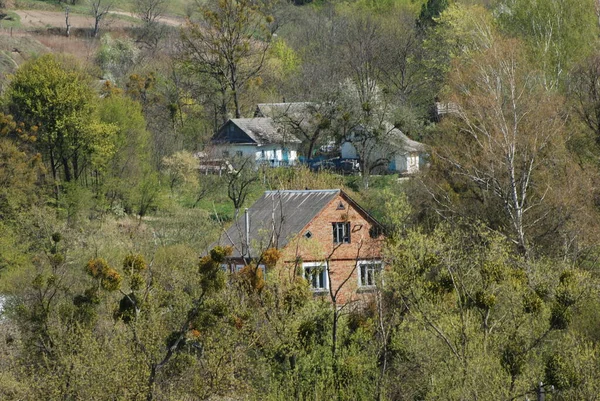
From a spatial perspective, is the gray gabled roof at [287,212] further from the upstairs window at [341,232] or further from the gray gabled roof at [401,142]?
the gray gabled roof at [401,142]

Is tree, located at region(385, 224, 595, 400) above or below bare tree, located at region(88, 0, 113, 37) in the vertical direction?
below

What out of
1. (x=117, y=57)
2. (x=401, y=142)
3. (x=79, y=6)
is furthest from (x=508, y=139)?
(x=79, y=6)

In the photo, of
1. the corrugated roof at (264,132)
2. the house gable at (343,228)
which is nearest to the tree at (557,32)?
the house gable at (343,228)

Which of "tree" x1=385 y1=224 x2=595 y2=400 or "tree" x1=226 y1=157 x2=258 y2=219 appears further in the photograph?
"tree" x1=226 y1=157 x2=258 y2=219

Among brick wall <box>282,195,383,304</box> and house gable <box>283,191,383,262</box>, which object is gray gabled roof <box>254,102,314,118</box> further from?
brick wall <box>282,195,383,304</box>

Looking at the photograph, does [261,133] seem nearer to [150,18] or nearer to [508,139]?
[508,139]

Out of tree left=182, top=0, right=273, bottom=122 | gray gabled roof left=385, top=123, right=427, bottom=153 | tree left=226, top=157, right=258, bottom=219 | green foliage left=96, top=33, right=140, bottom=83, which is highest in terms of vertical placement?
green foliage left=96, top=33, right=140, bottom=83

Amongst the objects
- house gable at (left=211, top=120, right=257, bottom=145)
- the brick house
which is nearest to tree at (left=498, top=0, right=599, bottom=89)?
the brick house

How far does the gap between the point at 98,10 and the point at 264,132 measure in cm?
5139

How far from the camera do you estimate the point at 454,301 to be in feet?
87.3

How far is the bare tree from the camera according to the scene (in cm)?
10338

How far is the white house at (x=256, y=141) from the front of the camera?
64.7 m

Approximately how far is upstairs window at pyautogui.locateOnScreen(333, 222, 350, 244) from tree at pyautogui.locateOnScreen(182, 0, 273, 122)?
90.2 feet

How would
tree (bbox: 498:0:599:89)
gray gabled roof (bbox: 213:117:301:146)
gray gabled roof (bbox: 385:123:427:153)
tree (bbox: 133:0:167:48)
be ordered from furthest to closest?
1. tree (bbox: 133:0:167:48)
2. gray gabled roof (bbox: 213:117:301:146)
3. gray gabled roof (bbox: 385:123:427:153)
4. tree (bbox: 498:0:599:89)
